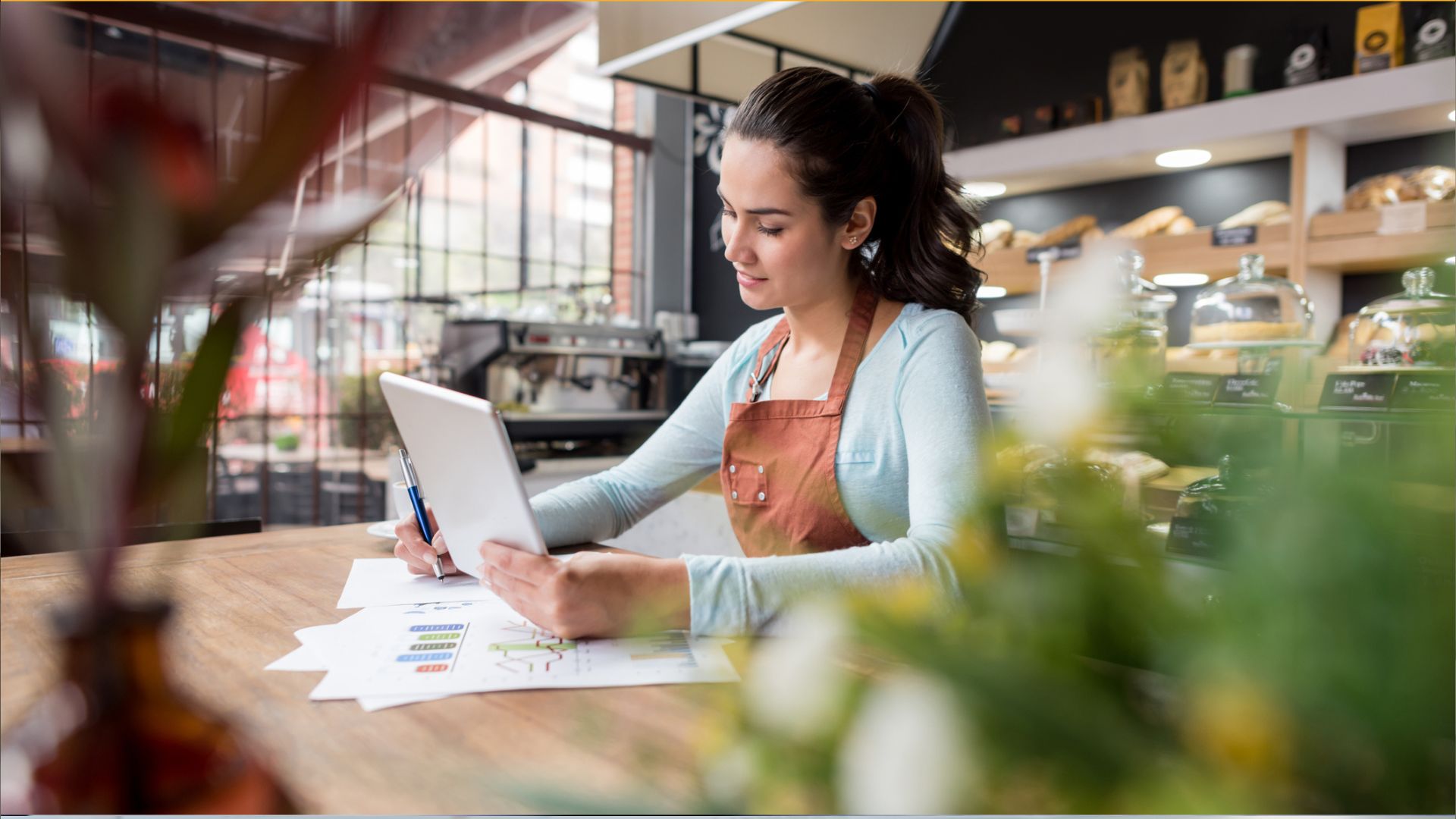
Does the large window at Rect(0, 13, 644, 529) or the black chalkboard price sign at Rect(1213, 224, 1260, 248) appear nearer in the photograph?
the black chalkboard price sign at Rect(1213, 224, 1260, 248)

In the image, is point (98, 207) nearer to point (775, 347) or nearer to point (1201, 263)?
point (775, 347)

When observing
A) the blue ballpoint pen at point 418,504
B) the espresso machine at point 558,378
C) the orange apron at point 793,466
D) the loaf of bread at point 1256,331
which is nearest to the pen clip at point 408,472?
the blue ballpoint pen at point 418,504

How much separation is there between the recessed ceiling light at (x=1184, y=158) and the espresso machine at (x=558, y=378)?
96.3 inches

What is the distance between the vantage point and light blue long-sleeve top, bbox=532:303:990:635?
939 millimetres

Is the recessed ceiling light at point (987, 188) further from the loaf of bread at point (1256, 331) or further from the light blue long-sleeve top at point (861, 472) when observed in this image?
the light blue long-sleeve top at point (861, 472)

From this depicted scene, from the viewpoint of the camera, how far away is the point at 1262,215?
3.36 m

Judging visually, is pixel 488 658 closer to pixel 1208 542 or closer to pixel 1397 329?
pixel 1208 542

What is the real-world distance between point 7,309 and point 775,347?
1342mm

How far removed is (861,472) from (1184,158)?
296cm

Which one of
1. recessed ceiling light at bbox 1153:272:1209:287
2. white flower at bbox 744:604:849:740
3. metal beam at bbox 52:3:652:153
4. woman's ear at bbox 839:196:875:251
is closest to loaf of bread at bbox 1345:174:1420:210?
recessed ceiling light at bbox 1153:272:1209:287

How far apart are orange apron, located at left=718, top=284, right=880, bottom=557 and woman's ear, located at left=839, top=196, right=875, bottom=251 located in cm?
8

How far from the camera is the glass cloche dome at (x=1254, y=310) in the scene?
1.91m

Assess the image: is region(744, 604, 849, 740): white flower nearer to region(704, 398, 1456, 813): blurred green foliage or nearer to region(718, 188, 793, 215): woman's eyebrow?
region(704, 398, 1456, 813): blurred green foliage

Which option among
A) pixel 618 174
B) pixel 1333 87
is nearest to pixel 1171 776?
pixel 1333 87
